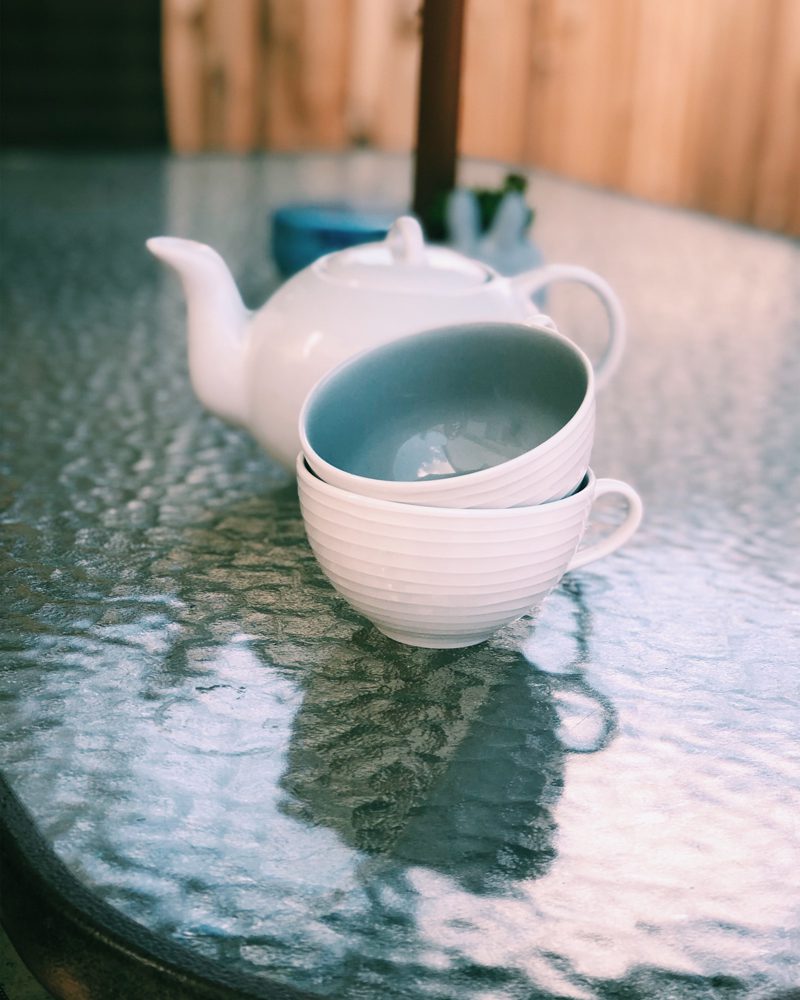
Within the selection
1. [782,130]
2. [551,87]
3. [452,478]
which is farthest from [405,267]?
[551,87]

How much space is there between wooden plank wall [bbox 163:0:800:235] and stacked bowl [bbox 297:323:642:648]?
5.36ft

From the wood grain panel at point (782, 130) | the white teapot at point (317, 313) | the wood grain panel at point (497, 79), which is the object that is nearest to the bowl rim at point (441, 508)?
the white teapot at point (317, 313)

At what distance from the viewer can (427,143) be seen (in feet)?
3.42

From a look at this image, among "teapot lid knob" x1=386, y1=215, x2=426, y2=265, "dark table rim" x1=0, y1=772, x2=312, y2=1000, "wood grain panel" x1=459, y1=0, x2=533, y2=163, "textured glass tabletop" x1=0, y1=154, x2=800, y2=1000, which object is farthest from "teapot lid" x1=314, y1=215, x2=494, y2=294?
"wood grain panel" x1=459, y1=0, x2=533, y2=163

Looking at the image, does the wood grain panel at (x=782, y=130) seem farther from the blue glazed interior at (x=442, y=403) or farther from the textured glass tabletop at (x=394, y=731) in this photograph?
the blue glazed interior at (x=442, y=403)

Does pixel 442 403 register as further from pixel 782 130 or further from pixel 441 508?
pixel 782 130

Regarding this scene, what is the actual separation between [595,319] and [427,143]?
12.5 inches

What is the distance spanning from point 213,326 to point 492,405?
21 cm

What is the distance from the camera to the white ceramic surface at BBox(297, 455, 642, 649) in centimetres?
44

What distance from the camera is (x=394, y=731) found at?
462 mm

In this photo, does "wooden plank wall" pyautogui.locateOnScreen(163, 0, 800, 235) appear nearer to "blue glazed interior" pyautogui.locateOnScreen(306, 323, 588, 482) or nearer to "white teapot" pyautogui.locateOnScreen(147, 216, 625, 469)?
"white teapot" pyautogui.locateOnScreen(147, 216, 625, 469)

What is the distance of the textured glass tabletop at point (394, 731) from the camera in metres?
0.36

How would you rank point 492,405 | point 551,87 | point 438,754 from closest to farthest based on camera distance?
point 438,754
point 492,405
point 551,87

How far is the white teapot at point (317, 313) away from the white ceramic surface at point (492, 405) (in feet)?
0.10
